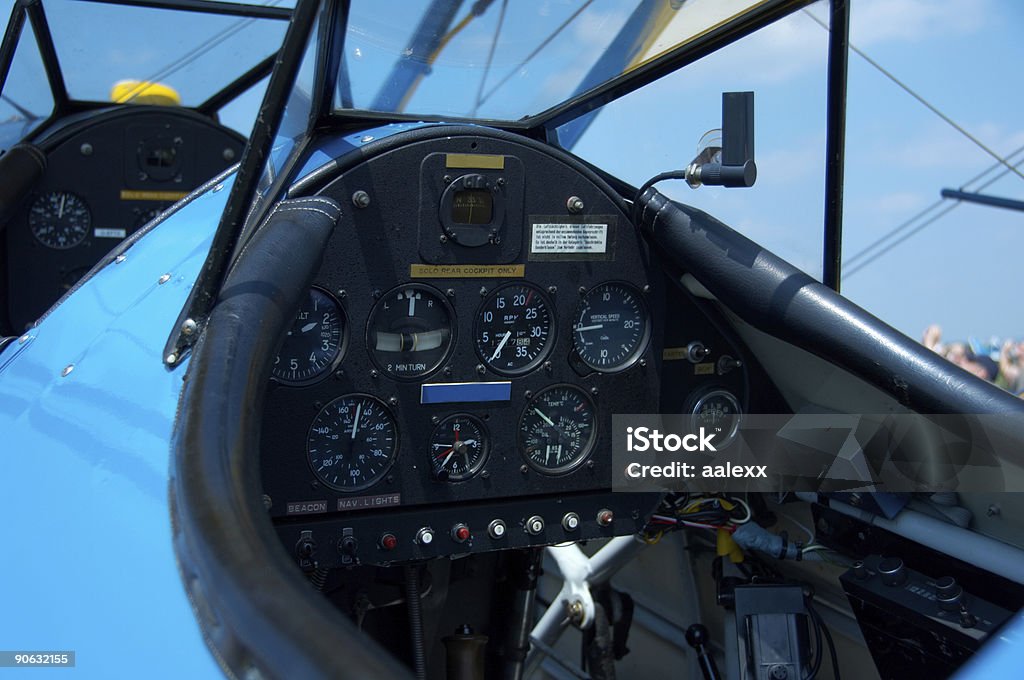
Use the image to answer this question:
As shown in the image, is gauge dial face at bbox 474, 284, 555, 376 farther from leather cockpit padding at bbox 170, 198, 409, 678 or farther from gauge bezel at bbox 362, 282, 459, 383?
leather cockpit padding at bbox 170, 198, 409, 678

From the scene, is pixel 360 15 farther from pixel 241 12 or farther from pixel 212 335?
pixel 241 12

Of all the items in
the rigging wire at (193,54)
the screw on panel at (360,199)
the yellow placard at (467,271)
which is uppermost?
the rigging wire at (193,54)

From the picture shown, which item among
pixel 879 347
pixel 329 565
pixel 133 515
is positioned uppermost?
pixel 879 347

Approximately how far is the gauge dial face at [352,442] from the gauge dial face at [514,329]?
0.86ft

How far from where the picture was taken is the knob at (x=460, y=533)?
2.10m

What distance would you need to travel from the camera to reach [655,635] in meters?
3.02

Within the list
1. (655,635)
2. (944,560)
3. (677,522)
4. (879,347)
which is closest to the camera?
(879,347)

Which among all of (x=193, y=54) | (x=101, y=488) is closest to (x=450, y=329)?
(x=101, y=488)

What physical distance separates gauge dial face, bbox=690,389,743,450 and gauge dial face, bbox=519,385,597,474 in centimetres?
25

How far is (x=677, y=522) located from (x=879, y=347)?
766 millimetres

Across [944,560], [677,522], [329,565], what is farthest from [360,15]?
[944,560]

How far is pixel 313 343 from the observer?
1.96 meters

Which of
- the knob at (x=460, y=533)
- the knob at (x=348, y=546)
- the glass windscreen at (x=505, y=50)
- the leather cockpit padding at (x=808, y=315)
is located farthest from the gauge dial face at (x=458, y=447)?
the glass windscreen at (x=505, y=50)

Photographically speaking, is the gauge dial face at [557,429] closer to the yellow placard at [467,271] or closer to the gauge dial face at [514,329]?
the gauge dial face at [514,329]
